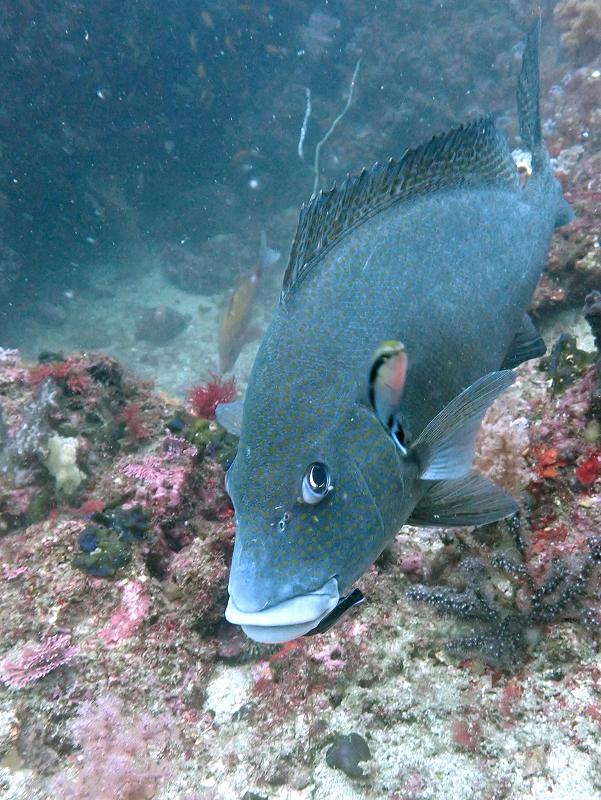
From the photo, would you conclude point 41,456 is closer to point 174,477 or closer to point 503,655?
point 174,477

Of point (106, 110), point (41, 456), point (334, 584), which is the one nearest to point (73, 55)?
point (106, 110)

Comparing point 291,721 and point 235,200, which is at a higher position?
point 235,200

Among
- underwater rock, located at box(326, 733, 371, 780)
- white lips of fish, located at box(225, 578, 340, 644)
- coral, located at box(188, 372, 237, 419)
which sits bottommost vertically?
underwater rock, located at box(326, 733, 371, 780)

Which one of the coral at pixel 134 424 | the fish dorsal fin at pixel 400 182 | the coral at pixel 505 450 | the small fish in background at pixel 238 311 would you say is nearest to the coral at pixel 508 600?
the coral at pixel 505 450

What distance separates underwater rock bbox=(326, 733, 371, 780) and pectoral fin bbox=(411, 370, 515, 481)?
62.3 inches

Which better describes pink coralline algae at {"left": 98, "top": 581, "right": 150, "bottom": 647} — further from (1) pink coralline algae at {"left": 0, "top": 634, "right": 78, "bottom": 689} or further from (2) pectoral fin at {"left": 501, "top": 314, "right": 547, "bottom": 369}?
(2) pectoral fin at {"left": 501, "top": 314, "right": 547, "bottom": 369}

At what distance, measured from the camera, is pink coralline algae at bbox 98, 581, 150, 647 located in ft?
10.0

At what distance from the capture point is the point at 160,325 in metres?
16.7

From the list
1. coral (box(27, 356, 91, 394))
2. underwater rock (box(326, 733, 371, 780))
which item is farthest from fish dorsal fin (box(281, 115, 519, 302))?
coral (box(27, 356, 91, 394))

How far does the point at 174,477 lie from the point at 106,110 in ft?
62.8

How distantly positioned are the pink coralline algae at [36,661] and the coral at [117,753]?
0.96 ft

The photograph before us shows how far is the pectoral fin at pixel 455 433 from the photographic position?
1.80m

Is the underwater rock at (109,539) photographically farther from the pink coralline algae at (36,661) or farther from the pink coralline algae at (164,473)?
the pink coralline algae at (36,661)

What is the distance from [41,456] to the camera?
458 cm
